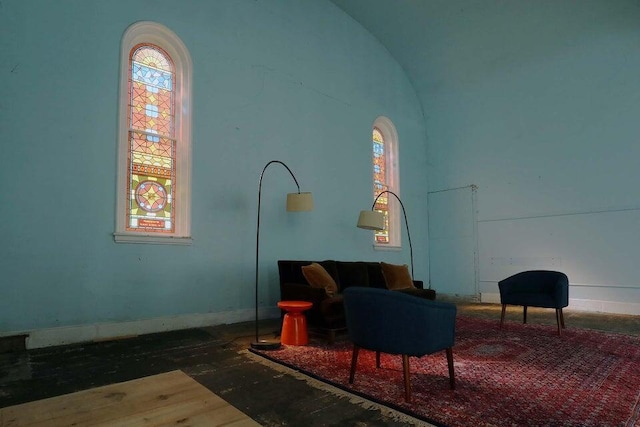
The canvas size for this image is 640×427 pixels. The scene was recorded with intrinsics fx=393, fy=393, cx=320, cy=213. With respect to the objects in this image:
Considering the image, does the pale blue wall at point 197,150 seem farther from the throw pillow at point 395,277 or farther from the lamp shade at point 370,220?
the throw pillow at point 395,277

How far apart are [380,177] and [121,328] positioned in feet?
17.2

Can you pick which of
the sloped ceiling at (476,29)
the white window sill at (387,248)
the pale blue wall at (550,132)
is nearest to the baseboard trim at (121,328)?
the white window sill at (387,248)

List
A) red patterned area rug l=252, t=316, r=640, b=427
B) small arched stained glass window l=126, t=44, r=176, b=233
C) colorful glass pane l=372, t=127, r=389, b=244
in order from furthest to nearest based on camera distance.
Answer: colorful glass pane l=372, t=127, r=389, b=244 → small arched stained glass window l=126, t=44, r=176, b=233 → red patterned area rug l=252, t=316, r=640, b=427

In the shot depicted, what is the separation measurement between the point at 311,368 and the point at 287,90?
4171 millimetres

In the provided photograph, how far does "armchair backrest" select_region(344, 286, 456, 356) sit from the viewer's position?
7.76 ft

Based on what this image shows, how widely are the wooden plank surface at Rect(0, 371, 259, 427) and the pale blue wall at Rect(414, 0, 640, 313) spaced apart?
6.30m

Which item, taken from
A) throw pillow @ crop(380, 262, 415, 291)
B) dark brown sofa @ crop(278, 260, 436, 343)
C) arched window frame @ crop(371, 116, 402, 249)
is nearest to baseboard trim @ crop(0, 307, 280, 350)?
dark brown sofa @ crop(278, 260, 436, 343)

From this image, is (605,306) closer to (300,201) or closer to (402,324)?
(300,201)

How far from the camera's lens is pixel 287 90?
584 cm

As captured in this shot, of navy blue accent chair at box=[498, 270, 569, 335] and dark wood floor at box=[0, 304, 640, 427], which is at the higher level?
navy blue accent chair at box=[498, 270, 569, 335]

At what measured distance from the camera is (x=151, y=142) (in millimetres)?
4516

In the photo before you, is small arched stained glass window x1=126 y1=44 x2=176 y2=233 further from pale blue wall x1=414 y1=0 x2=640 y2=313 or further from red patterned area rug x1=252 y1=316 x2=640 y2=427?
pale blue wall x1=414 y1=0 x2=640 y2=313

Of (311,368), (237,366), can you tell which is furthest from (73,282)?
(311,368)

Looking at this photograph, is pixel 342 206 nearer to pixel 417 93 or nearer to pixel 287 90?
pixel 287 90
